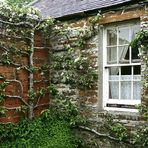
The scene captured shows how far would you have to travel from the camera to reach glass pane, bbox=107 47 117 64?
723 centimetres

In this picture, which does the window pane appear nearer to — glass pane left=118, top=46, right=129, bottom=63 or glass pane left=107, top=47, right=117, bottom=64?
glass pane left=118, top=46, right=129, bottom=63

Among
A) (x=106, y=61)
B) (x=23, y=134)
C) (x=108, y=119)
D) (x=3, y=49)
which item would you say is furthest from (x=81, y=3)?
(x=23, y=134)

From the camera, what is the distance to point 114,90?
721 centimetres

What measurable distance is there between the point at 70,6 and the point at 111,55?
2.03 meters

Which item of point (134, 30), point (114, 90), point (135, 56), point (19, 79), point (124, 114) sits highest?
point (134, 30)

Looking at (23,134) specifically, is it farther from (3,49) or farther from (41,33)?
(41,33)

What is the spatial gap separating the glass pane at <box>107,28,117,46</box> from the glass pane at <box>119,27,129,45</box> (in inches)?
5.4

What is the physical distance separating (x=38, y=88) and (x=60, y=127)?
1202 mm

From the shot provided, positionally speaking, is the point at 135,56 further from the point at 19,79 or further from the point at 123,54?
the point at 19,79

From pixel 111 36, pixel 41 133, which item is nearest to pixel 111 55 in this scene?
pixel 111 36

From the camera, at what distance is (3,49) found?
285 inches

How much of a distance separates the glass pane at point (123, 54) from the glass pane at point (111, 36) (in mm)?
245

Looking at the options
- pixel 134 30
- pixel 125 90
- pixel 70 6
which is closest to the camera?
pixel 134 30

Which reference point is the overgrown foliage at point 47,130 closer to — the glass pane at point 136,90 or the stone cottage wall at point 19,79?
the stone cottage wall at point 19,79
